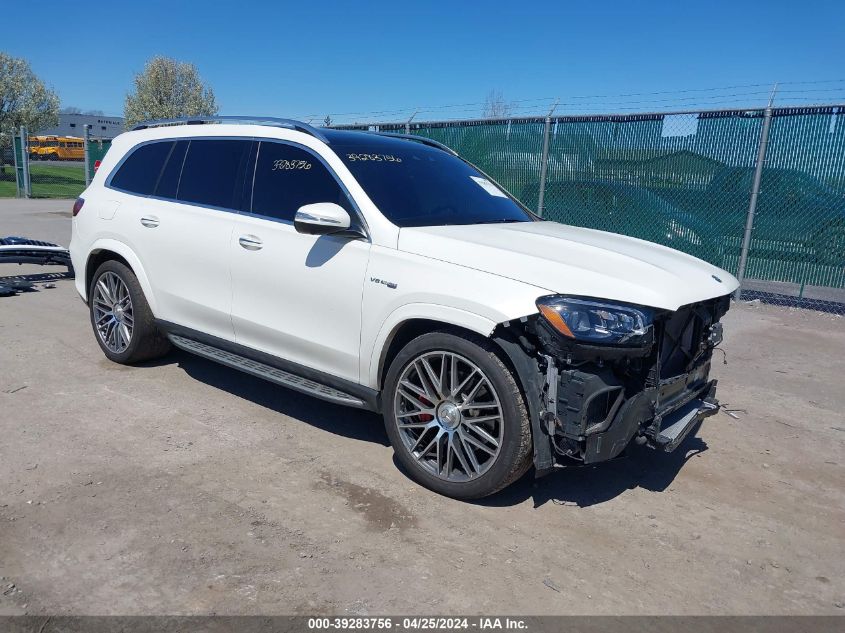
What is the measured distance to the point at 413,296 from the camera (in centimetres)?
369

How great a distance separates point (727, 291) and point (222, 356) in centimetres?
327

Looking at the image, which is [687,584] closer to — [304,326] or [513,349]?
[513,349]

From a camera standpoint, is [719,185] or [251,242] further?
[719,185]

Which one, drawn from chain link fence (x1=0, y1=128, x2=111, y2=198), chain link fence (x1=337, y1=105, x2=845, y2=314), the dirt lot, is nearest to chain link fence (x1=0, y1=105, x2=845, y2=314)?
chain link fence (x1=337, y1=105, x2=845, y2=314)

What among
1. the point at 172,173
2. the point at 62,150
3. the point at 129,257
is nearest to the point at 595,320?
the point at 172,173

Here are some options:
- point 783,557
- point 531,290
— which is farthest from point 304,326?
point 783,557

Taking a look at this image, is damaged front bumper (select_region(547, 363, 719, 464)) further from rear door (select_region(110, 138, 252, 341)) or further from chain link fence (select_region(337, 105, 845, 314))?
chain link fence (select_region(337, 105, 845, 314))

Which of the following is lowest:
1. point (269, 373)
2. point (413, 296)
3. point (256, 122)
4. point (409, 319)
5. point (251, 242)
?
point (269, 373)

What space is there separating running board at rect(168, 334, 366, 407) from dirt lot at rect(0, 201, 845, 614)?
1.18 ft

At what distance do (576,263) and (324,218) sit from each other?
1402 mm

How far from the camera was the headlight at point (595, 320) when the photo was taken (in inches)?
126

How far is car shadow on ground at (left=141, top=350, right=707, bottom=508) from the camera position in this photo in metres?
3.87

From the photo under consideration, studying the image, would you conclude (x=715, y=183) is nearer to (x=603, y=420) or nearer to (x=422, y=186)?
(x=422, y=186)

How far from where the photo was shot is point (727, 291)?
3982mm
